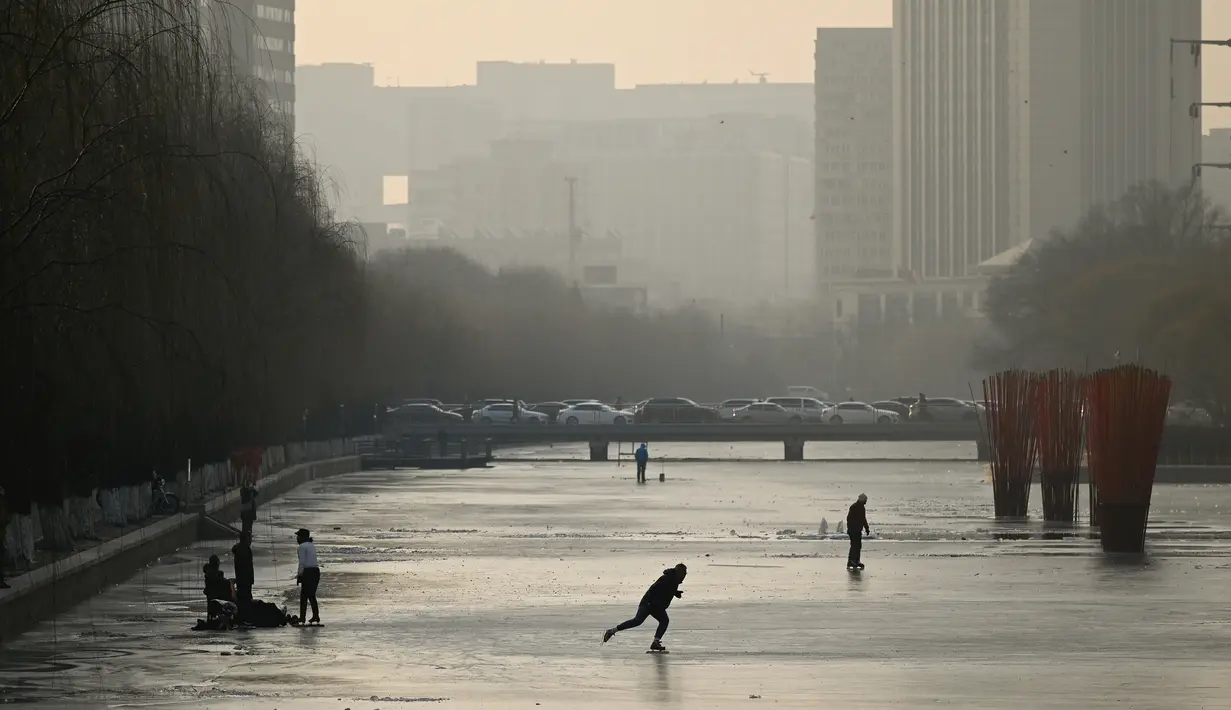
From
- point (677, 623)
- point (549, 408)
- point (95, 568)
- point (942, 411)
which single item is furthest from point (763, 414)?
point (677, 623)

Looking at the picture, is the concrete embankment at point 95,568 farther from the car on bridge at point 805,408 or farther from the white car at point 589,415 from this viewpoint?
the car on bridge at point 805,408

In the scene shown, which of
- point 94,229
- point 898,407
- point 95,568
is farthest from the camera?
point 898,407

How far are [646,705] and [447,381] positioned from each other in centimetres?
13079

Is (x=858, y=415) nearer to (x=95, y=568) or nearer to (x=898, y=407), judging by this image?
(x=898, y=407)

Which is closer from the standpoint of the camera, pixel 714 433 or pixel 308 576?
pixel 308 576

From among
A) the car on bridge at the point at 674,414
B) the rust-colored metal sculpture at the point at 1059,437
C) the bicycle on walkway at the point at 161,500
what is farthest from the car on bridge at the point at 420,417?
the bicycle on walkway at the point at 161,500

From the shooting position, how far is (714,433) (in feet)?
405

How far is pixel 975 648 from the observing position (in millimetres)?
32344

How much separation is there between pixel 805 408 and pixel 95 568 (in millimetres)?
115661

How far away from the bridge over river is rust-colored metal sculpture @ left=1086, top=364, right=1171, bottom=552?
70.2 meters

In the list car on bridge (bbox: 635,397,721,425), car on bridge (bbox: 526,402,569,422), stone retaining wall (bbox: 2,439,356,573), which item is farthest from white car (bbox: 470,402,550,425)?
stone retaining wall (bbox: 2,439,356,573)

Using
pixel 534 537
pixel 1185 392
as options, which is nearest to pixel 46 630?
pixel 534 537

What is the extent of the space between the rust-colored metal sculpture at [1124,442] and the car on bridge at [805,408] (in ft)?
307

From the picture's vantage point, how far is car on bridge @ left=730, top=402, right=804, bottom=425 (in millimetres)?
145250
